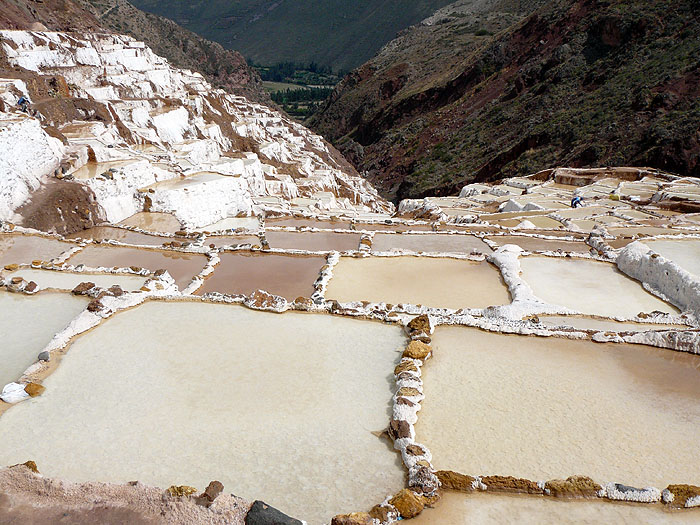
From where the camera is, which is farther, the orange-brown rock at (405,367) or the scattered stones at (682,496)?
the orange-brown rock at (405,367)

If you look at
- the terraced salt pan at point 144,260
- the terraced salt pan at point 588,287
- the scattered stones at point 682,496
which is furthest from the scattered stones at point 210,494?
the terraced salt pan at point 588,287

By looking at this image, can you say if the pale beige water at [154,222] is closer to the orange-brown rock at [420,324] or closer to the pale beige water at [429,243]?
the pale beige water at [429,243]

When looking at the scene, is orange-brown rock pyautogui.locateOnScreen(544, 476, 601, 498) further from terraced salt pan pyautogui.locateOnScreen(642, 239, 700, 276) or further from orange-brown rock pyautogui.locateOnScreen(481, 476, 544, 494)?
terraced salt pan pyautogui.locateOnScreen(642, 239, 700, 276)

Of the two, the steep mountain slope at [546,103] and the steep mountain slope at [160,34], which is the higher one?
the steep mountain slope at [160,34]

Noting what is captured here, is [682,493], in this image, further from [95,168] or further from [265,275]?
[95,168]

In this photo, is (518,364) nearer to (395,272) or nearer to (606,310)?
(606,310)

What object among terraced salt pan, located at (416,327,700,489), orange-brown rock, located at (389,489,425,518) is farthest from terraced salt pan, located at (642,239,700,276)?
orange-brown rock, located at (389,489,425,518)
